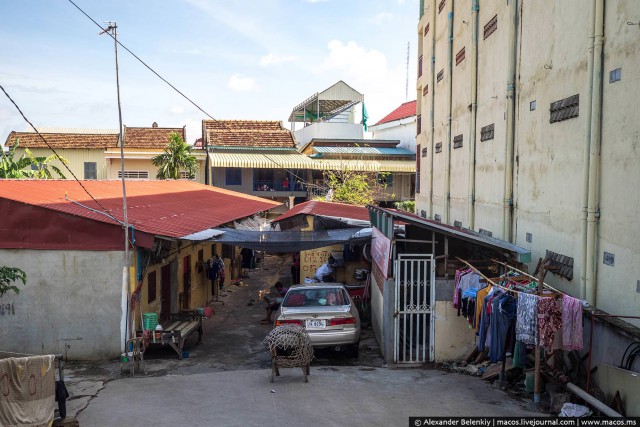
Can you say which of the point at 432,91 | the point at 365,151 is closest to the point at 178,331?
the point at 432,91

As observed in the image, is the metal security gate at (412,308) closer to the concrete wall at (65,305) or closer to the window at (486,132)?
the window at (486,132)

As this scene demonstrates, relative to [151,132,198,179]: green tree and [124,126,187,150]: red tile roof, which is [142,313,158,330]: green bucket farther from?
[124,126,187,150]: red tile roof

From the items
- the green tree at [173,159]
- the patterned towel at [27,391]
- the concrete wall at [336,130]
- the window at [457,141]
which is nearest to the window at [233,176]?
the green tree at [173,159]

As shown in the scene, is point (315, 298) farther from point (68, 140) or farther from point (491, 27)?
point (68, 140)

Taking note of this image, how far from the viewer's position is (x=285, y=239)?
1465 cm

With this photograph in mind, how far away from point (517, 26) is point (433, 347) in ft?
24.6

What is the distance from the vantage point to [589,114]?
345 inches

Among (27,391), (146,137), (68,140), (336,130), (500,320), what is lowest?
(27,391)

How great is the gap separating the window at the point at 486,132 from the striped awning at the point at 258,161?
812 inches

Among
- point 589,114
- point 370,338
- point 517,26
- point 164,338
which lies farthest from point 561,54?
point 164,338

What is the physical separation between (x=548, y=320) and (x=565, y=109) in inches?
164

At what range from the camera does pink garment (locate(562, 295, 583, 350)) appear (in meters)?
7.69

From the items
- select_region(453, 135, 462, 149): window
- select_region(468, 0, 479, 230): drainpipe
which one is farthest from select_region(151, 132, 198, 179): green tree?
select_region(468, 0, 479, 230): drainpipe

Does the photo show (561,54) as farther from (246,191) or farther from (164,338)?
(246,191)
